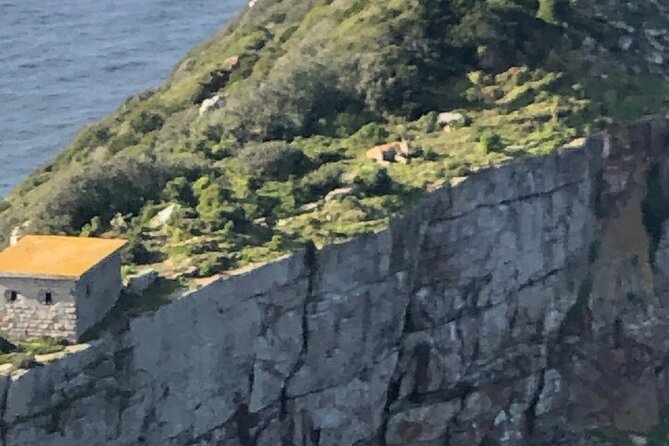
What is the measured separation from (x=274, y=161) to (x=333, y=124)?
373 centimetres

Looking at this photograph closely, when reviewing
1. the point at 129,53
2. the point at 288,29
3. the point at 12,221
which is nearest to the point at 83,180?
the point at 12,221

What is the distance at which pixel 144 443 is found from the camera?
2661 centimetres

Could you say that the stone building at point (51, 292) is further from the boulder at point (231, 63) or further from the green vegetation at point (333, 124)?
the boulder at point (231, 63)

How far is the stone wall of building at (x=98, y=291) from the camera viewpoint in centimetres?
2558

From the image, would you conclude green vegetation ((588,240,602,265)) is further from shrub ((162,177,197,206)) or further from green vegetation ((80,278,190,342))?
green vegetation ((80,278,190,342))

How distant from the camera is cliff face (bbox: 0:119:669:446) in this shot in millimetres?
26484

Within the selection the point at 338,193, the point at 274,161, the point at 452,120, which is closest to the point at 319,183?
the point at 338,193

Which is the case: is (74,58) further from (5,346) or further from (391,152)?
(5,346)

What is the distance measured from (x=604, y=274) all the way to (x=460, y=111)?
15.6 feet

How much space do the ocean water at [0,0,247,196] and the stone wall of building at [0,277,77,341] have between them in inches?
1094

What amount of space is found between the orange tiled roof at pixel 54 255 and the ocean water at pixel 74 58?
26.7 metres

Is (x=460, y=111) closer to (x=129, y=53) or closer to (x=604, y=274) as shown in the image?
(x=604, y=274)

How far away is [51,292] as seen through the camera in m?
25.5

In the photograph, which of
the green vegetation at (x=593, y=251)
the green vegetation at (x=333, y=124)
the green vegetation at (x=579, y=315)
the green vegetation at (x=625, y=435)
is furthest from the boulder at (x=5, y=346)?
the green vegetation at (x=593, y=251)
